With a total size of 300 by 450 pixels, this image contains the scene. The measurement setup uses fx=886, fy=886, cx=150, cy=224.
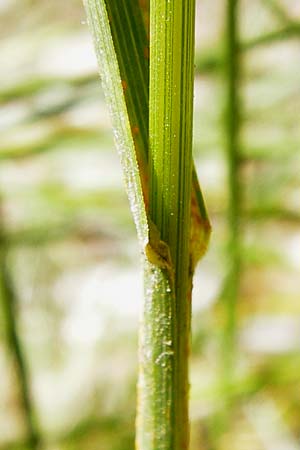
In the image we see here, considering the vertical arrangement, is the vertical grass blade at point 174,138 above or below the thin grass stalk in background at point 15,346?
above

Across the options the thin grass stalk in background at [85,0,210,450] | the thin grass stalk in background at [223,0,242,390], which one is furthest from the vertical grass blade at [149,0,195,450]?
the thin grass stalk in background at [223,0,242,390]

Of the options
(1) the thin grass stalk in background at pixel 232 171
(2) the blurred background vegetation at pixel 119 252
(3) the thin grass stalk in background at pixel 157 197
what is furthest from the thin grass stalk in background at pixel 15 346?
(3) the thin grass stalk in background at pixel 157 197

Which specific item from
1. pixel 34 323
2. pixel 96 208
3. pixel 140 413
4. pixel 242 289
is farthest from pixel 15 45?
pixel 140 413

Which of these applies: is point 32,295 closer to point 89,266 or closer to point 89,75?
point 89,266

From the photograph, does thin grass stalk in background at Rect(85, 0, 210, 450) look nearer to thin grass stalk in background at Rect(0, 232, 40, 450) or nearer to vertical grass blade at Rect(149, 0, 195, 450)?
vertical grass blade at Rect(149, 0, 195, 450)

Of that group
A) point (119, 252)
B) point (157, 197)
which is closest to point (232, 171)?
point (157, 197)

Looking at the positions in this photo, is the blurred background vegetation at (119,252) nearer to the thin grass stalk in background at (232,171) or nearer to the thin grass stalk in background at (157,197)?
the thin grass stalk in background at (232,171)

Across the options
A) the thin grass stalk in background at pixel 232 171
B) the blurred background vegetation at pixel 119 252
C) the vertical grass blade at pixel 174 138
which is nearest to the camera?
the vertical grass blade at pixel 174 138
